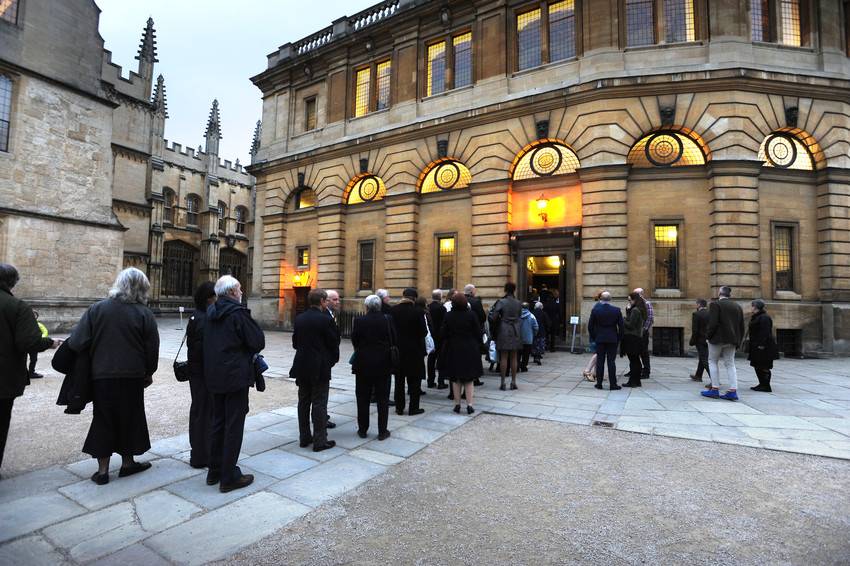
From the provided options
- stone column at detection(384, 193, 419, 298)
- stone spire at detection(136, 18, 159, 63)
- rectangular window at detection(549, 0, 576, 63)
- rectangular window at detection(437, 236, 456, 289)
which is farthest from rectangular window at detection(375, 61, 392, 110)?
stone spire at detection(136, 18, 159, 63)

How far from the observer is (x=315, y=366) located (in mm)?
5082

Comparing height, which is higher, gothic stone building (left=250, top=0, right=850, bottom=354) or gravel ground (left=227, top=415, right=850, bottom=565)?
gothic stone building (left=250, top=0, right=850, bottom=354)

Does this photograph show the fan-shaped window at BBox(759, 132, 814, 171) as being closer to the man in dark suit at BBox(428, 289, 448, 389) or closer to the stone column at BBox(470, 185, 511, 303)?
the stone column at BBox(470, 185, 511, 303)

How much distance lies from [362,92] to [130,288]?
764 inches

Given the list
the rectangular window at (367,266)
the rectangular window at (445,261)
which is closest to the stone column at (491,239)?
the rectangular window at (445,261)

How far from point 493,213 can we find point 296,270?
36.9ft

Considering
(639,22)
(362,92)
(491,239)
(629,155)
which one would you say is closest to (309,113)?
(362,92)

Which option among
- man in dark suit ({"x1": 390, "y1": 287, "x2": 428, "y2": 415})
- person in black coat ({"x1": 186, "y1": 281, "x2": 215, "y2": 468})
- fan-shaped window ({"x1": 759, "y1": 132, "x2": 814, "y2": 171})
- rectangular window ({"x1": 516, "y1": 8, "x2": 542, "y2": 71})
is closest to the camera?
person in black coat ({"x1": 186, "y1": 281, "x2": 215, "y2": 468})

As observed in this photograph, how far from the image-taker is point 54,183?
1809 centimetres

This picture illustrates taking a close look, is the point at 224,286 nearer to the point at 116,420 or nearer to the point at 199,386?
the point at 199,386

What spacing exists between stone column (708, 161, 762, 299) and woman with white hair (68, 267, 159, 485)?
15041 mm

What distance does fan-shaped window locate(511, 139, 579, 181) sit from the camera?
51.2 ft

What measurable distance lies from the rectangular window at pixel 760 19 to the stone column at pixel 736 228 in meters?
5.01

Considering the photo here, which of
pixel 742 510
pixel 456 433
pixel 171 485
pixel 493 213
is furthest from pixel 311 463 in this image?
pixel 493 213
